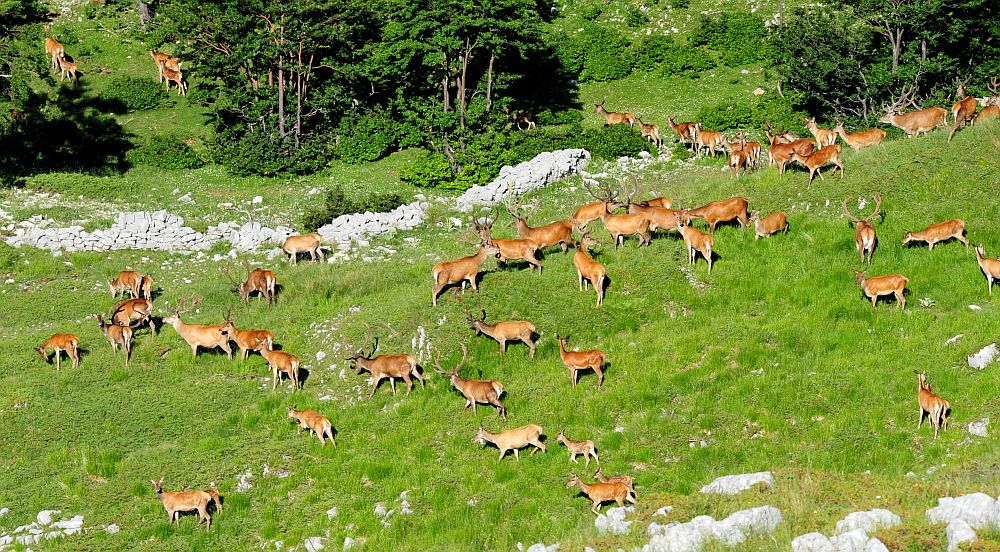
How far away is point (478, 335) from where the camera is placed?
876 inches

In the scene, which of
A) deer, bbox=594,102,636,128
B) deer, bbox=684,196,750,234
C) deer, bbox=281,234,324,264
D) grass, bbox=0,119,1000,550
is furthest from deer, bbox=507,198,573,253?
deer, bbox=594,102,636,128

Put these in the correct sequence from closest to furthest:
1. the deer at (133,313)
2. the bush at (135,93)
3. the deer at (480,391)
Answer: the deer at (480,391) → the deer at (133,313) → the bush at (135,93)

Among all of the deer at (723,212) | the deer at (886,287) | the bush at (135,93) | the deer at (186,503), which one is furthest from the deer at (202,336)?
the bush at (135,93)

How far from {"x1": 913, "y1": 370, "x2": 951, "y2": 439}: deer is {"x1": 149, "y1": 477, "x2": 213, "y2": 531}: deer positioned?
38.5 ft

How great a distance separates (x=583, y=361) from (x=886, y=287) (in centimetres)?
642

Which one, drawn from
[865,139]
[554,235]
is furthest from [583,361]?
[865,139]

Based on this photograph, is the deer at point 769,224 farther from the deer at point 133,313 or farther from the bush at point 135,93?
the bush at point 135,93

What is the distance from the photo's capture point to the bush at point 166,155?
38.3 m

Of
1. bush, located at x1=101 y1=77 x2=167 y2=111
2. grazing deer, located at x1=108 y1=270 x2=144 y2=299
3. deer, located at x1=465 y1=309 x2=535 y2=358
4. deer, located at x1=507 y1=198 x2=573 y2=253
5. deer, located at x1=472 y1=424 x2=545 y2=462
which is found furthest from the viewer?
bush, located at x1=101 y1=77 x2=167 y2=111

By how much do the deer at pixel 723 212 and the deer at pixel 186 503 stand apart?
42.7ft

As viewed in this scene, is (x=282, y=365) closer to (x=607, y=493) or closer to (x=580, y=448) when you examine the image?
(x=580, y=448)

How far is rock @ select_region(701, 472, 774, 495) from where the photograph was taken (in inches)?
639

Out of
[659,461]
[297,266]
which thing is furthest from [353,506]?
[297,266]

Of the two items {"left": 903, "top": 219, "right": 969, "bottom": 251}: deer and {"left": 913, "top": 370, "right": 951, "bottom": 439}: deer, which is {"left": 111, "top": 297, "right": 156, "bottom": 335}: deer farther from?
{"left": 903, "top": 219, "right": 969, "bottom": 251}: deer
